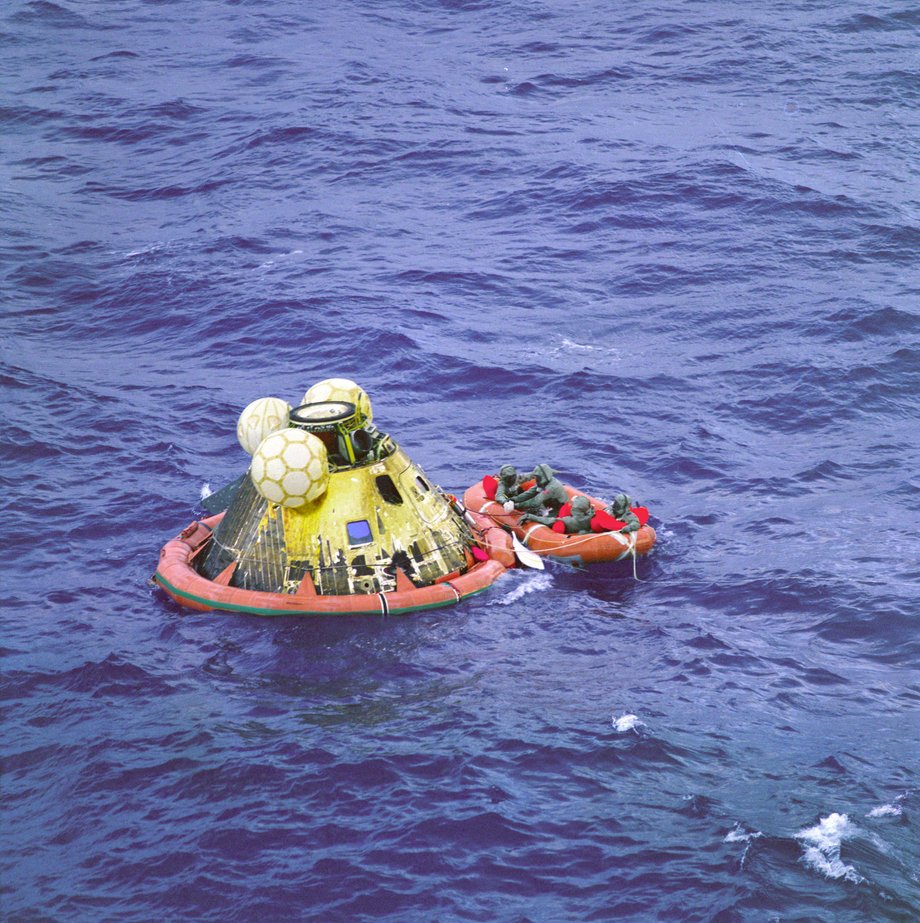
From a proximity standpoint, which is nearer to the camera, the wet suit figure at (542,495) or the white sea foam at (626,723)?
the white sea foam at (626,723)

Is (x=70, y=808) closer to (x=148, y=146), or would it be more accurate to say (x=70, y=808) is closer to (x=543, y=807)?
(x=543, y=807)

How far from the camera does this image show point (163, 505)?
30.3m

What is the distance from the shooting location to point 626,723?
21.0m

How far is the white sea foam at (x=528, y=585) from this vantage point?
1008 inches

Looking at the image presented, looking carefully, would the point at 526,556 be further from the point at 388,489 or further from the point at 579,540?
the point at 388,489

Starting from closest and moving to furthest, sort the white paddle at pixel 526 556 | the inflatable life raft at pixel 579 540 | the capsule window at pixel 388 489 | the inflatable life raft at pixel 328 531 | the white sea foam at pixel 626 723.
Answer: the white sea foam at pixel 626 723 < the inflatable life raft at pixel 328 531 < the capsule window at pixel 388 489 < the white paddle at pixel 526 556 < the inflatable life raft at pixel 579 540

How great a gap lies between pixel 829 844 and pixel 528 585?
9.58m

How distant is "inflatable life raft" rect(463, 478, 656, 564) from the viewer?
26.8 m

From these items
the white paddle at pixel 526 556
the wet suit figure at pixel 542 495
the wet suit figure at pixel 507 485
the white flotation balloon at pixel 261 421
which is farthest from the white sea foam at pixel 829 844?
the white flotation balloon at pixel 261 421

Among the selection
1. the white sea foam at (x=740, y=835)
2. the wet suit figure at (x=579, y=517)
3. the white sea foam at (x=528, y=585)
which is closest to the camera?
the white sea foam at (x=740, y=835)

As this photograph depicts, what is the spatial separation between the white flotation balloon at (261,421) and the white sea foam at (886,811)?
13443 mm

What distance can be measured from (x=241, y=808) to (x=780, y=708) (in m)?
9.29

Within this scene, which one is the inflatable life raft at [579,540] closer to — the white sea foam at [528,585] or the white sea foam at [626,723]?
the white sea foam at [528,585]

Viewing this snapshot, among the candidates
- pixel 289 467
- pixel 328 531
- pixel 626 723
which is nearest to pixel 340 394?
pixel 289 467
